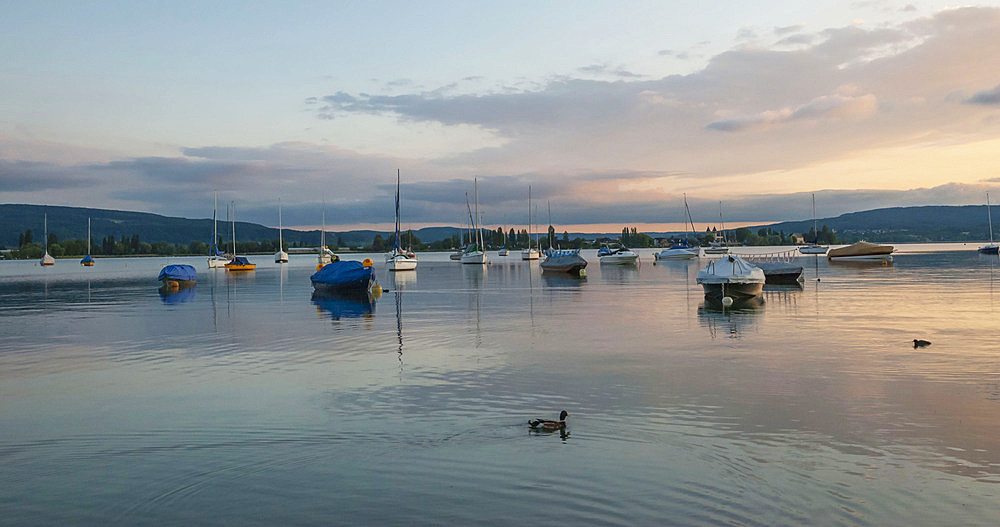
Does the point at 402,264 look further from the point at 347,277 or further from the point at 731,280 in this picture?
the point at 731,280

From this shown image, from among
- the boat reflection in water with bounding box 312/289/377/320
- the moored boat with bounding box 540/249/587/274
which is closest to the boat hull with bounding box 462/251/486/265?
the moored boat with bounding box 540/249/587/274

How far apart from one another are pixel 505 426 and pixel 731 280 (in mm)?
30369

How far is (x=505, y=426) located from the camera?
1258 cm

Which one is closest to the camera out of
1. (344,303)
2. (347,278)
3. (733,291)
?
(733,291)

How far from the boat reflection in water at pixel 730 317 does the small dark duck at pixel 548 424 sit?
13851 mm

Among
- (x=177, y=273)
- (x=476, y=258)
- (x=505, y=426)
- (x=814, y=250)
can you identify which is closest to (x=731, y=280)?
(x=505, y=426)

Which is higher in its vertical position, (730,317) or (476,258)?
(476,258)

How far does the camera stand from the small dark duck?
1212 centimetres

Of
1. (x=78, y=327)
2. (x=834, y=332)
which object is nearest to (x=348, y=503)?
(x=834, y=332)

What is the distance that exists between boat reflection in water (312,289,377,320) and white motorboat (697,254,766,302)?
1888 cm

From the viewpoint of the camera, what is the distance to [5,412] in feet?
46.3

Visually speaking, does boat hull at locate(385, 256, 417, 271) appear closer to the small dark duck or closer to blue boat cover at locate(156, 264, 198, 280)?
blue boat cover at locate(156, 264, 198, 280)

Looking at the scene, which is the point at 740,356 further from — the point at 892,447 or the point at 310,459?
the point at 310,459

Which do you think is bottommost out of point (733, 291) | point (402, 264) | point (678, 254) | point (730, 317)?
point (730, 317)
